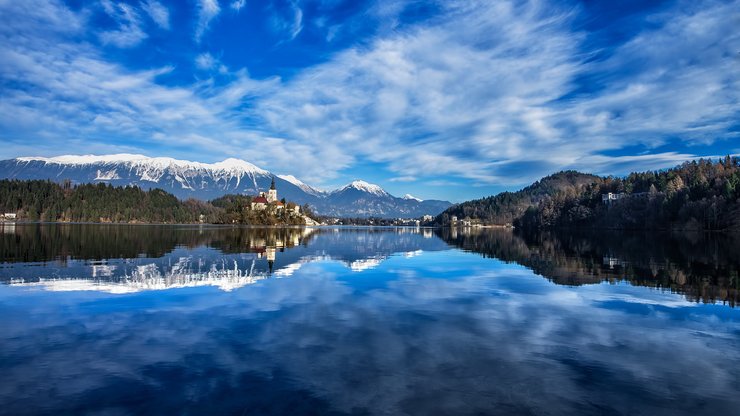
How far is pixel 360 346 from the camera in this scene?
14.4 metres

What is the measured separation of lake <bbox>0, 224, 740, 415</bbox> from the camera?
1009cm

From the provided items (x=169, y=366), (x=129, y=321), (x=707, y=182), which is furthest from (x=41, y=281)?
(x=707, y=182)

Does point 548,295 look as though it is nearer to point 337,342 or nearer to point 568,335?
point 568,335

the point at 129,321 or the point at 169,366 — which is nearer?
the point at 169,366

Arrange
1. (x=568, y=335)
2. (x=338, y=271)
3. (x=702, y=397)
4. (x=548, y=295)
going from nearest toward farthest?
1. (x=702, y=397)
2. (x=568, y=335)
3. (x=548, y=295)
4. (x=338, y=271)

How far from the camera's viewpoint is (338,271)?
36.2 m

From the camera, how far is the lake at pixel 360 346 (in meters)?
10.1

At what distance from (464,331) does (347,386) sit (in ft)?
23.8

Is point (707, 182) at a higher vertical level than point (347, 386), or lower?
Result: higher

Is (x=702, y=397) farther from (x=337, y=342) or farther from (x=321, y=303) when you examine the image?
(x=321, y=303)

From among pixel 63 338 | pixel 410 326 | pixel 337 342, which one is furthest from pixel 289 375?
pixel 63 338

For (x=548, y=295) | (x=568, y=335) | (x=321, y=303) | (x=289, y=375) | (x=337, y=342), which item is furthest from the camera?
(x=548, y=295)

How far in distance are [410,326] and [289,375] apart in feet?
23.1

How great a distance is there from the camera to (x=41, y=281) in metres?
26.6
